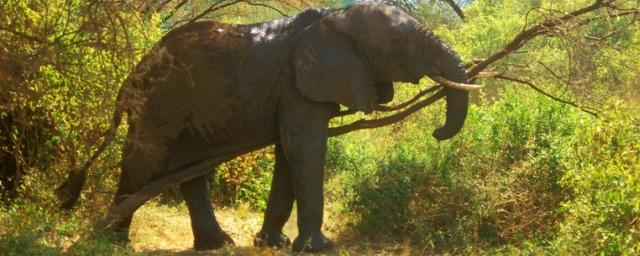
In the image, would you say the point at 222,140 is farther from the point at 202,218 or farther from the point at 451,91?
the point at 451,91

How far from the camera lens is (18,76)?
313 inches

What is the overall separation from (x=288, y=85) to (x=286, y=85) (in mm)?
18

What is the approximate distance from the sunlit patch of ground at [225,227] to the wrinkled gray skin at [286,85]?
1.93 feet

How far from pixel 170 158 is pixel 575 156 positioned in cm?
378

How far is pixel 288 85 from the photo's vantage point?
9.30m

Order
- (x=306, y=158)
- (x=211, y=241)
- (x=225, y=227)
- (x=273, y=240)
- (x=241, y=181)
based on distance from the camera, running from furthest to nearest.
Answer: (x=241, y=181) < (x=225, y=227) < (x=211, y=241) < (x=273, y=240) < (x=306, y=158)

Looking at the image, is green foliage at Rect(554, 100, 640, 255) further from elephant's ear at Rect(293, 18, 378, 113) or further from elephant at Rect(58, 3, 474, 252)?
elephant's ear at Rect(293, 18, 378, 113)

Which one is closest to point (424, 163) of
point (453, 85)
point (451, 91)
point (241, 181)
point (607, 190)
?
Result: point (451, 91)

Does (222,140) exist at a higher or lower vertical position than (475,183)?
higher

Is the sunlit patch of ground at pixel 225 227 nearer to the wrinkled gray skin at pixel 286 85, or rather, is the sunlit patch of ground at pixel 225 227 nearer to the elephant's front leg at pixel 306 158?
the elephant's front leg at pixel 306 158

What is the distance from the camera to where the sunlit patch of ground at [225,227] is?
9688 millimetres

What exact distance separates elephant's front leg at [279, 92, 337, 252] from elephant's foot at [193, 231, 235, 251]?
0.94 meters

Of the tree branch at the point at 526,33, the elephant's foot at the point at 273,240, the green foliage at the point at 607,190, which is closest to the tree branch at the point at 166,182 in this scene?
the elephant's foot at the point at 273,240

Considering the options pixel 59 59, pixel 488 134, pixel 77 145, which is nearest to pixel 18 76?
pixel 59 59
